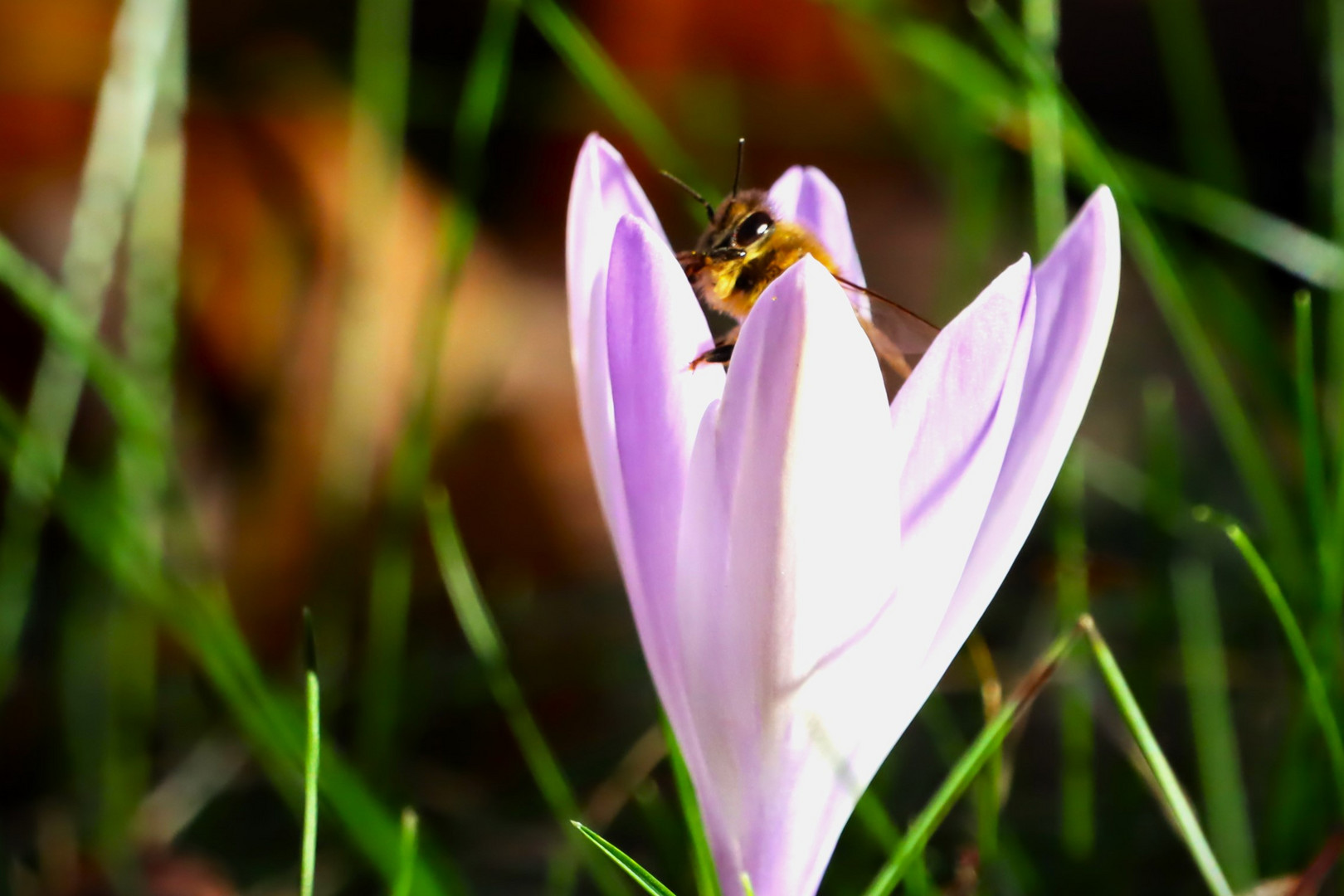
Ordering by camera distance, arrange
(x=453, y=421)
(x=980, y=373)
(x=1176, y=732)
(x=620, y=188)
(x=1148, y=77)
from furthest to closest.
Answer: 1. (x=1148, y=77)
2. (x=453, y=421)
3. (x=1176, y=732)
4. (x=620, y=188)
5. (x=980, y=373)

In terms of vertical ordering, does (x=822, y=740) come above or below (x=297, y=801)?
above

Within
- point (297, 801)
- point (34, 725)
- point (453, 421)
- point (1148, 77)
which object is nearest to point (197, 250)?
point (453, 421)

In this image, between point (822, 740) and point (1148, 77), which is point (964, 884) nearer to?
point (822, 740)

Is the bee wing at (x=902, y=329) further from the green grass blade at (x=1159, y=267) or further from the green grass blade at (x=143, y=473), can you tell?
the green grass blade at (x=143, y=473)

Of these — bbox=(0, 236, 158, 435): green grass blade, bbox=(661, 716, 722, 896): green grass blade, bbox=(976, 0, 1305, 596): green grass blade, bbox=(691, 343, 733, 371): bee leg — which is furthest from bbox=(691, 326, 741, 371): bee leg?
bbox=(0, 236, 158, 435): green grass blade

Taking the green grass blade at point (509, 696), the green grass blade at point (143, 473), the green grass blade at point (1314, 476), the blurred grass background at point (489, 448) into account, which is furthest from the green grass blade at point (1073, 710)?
the green grass blade at point (143, 473)

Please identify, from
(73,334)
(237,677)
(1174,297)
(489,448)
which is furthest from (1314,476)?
(489,448)

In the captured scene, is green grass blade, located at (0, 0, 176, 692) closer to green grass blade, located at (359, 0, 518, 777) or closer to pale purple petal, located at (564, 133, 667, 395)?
green grass blade, located at (359, 0, 518, 777)
